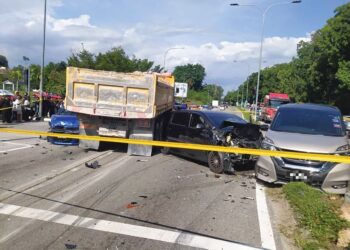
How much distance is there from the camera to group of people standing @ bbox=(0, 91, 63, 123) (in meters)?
23.7

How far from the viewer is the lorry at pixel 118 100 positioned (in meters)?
13.1

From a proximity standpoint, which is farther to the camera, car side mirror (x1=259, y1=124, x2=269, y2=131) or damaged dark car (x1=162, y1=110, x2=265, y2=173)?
car side mirror (x1=259, y1=124, x2=269, y2=131)

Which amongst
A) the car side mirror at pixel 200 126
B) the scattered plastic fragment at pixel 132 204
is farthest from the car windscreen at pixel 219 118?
the scattered plastic fragment at pixel 132 204

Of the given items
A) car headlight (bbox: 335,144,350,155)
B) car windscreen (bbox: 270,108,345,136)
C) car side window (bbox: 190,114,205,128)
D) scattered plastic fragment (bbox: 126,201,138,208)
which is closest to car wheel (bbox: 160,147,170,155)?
car side window (bbox: 190,114,205,128)

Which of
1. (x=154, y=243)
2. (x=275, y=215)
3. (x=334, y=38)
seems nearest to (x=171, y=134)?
(x=275, y=215)

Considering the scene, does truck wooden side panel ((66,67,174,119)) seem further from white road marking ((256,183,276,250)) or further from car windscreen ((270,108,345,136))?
white road marking ((256,183,276,250))

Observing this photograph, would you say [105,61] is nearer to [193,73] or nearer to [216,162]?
[216,162]

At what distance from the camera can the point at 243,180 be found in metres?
10.3

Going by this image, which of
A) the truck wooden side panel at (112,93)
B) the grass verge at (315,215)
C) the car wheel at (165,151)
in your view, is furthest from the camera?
the car wheel at (165,151)

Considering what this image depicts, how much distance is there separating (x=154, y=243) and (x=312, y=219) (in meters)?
2.53

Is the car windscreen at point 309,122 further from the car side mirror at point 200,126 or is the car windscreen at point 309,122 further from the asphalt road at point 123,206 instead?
the car side mirror at point 200,126

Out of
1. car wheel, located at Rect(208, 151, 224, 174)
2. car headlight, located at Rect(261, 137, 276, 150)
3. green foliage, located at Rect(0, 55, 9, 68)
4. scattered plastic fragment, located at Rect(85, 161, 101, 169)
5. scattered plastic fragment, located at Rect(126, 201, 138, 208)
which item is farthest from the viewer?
green foliage, located at Rect(0, 55, 9, 68)

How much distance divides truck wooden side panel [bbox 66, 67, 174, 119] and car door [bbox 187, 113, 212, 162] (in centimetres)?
121

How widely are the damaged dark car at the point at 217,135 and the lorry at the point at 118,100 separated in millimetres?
1128
